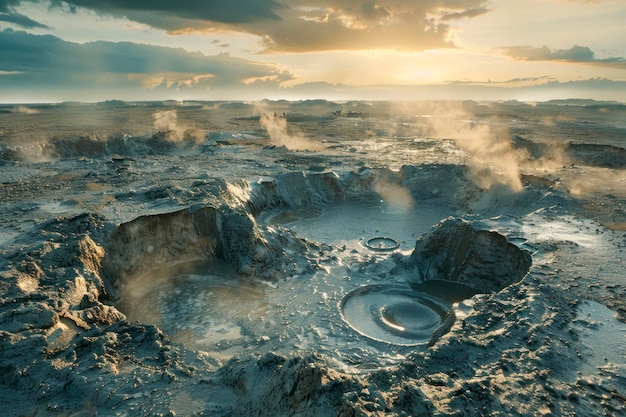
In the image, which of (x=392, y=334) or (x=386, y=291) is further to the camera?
(x=386, y=291)

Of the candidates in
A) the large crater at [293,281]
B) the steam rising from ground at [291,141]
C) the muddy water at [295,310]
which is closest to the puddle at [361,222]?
the large crater at [293,281]

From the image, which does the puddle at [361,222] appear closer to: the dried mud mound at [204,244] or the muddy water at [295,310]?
the muddy water at [295,310]

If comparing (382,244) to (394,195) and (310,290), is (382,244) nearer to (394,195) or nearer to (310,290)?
(310,290)

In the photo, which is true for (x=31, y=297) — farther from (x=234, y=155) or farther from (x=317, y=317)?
(x=234, y=155)

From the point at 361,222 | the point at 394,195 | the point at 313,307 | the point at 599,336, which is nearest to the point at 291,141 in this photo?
the point at 394,195

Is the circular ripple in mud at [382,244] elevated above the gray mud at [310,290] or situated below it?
below

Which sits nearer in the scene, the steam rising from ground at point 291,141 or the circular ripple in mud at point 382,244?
the circular ripple in mud at point 382,244

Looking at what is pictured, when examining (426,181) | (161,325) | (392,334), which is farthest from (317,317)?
(426,181)
